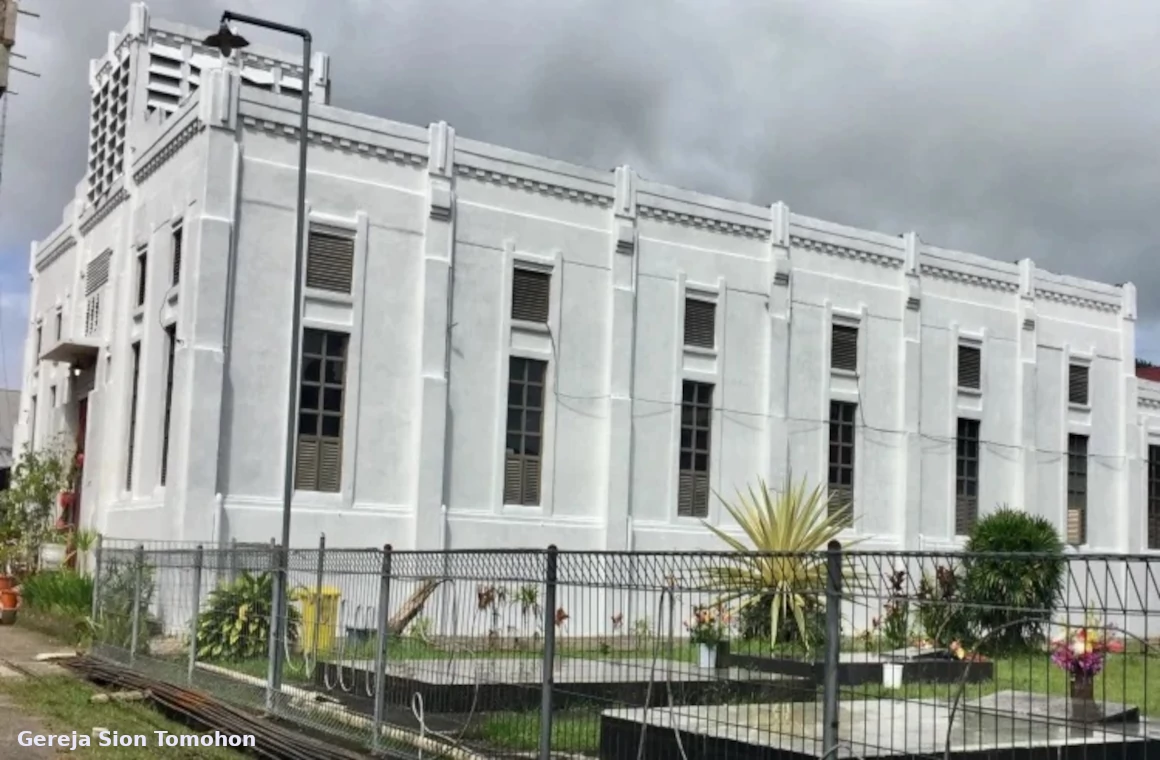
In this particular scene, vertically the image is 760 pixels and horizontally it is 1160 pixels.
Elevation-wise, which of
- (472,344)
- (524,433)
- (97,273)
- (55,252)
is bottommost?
(524,433)

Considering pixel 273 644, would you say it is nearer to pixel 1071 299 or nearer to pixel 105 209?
pixel 105 209

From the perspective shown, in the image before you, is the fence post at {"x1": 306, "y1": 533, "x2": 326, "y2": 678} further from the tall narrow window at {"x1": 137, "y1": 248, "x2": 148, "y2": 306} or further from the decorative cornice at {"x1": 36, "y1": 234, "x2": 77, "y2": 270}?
the decorative cornice at {"x1": 36, "y1": 234, "x2": 77, "y2": 270}

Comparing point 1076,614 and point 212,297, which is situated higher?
point 212,297

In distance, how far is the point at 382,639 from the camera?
33.7ft

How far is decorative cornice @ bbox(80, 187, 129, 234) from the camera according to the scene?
1088 inches

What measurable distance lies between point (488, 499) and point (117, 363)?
8.12 meters

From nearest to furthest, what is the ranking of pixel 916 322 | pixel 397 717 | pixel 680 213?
pixel 397 717
pixel 680 213
pixel 916 322

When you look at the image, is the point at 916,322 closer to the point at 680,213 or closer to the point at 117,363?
the point at 680,213

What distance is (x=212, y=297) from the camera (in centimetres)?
2270

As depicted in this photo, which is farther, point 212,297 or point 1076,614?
point 212,297

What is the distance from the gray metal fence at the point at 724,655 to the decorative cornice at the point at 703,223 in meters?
17.1

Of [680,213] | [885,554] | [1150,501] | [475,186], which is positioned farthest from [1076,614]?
[1150,501]

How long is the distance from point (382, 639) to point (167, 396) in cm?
1506

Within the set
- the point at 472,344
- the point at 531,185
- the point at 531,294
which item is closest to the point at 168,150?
the point at 472,344
